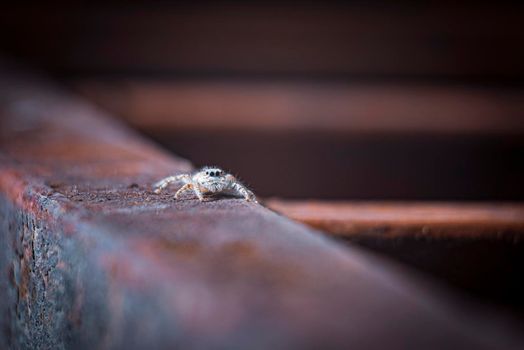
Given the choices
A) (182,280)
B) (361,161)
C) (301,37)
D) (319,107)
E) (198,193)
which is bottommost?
(182,280)

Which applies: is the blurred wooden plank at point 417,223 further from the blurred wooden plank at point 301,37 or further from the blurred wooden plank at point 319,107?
the blurred wooden plank at point 301,37

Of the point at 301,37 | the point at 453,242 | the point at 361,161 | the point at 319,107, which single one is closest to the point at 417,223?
the point at 453,242

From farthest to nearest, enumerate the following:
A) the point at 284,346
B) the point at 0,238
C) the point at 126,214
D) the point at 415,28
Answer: the point at 415,28
the point at 0,238
the point at 126,214
the point at 284,346

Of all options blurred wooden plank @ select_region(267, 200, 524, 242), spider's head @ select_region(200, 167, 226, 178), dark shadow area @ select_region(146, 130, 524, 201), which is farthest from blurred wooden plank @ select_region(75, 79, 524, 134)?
spider's head @ select_region(200, 167, 226, 178)

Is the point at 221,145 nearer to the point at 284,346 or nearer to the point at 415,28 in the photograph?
the point at 415,28

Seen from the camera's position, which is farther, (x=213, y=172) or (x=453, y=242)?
(x=453, y=242)

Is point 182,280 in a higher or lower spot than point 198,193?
lower

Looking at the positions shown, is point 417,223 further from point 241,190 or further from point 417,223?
point 241,190

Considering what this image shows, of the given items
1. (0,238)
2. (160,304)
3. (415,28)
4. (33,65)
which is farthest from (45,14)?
(160,304)
